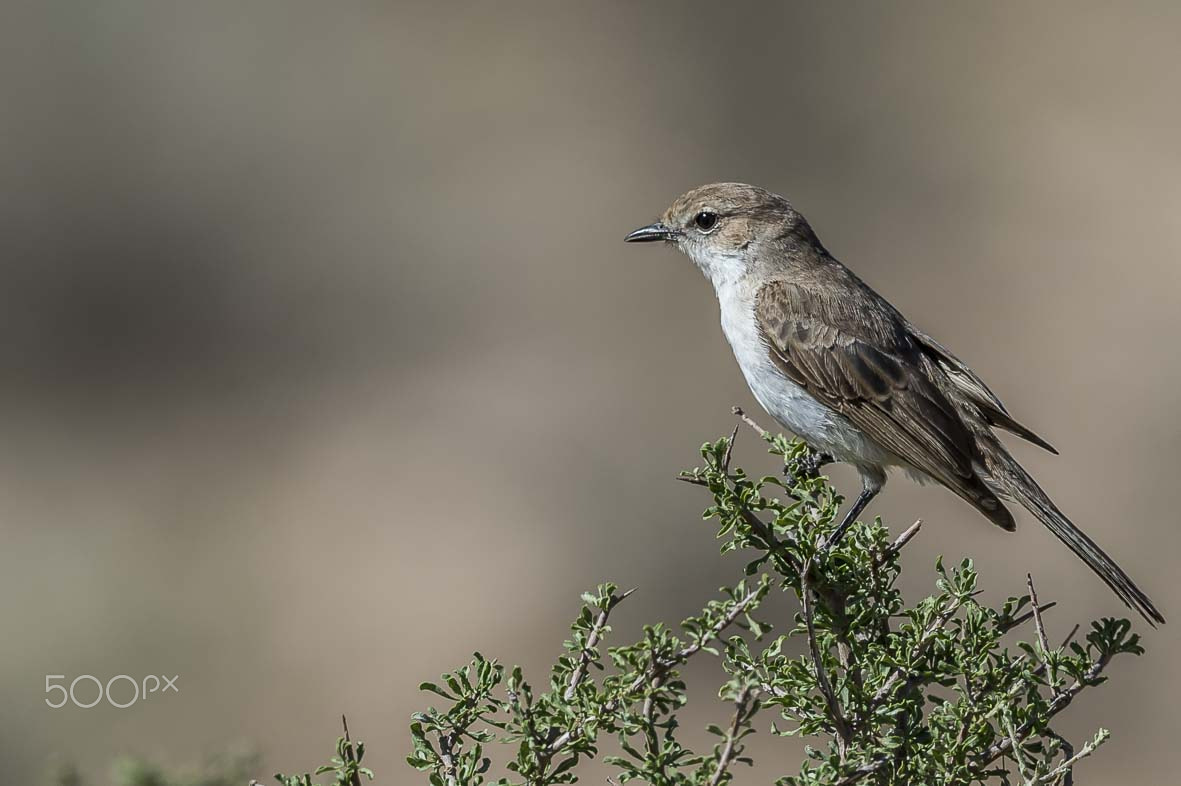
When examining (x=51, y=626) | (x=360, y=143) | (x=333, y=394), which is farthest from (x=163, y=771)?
(x=360, y=143)

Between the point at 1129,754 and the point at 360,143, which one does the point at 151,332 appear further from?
the point at 1129,754

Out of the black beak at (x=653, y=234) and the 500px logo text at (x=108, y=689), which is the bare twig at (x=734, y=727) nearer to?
the black beak at (x=653, y=234)

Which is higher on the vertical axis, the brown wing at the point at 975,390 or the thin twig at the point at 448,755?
the brown wing at the point at 975,390

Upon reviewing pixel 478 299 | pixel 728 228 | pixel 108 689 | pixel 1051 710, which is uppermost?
pixel 478 299

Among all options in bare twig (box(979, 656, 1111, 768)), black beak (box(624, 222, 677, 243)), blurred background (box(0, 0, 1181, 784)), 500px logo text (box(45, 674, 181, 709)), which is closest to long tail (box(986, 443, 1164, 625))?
bare twig (box(979, 656, 1111, 768))

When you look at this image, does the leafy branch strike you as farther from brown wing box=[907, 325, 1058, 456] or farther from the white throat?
the white throat

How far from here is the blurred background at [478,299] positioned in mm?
11734

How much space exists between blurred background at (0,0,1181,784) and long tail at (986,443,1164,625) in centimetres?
586

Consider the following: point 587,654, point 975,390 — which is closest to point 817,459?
point 975,390

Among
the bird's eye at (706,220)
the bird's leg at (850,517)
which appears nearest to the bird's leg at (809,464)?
the bird's leg at (850,517)

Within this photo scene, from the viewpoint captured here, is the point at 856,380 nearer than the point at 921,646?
No

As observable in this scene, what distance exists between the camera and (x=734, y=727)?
2654mm

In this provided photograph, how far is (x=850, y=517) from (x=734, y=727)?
94.8 inches

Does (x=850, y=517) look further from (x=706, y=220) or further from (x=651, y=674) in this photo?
(x=651, y=674)
